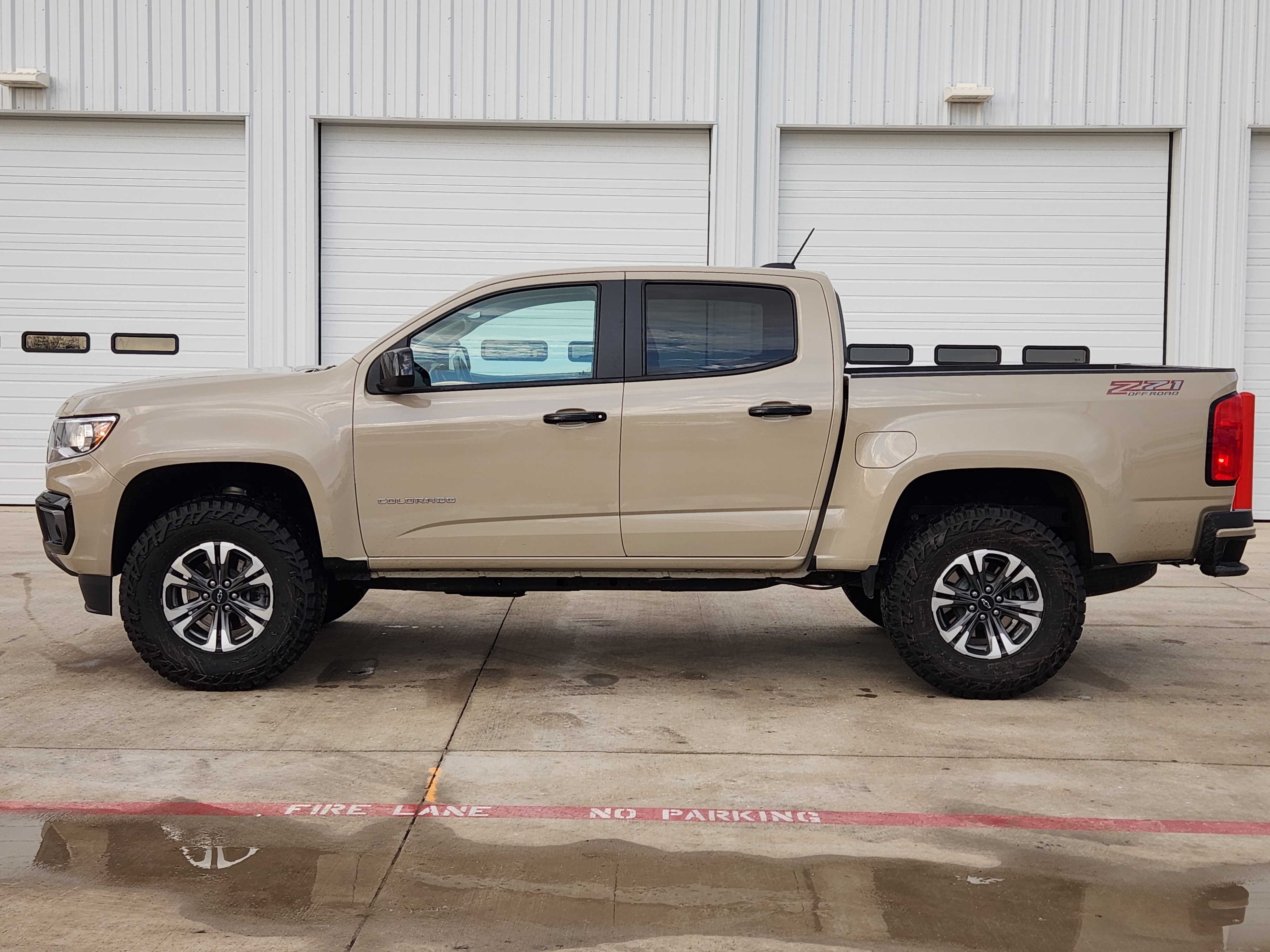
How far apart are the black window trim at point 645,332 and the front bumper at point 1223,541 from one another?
1.97 metres

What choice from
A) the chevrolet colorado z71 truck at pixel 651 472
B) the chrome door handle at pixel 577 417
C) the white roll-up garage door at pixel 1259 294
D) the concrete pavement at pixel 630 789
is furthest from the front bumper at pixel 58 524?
the white roll-up garage door at pixel 1259 294

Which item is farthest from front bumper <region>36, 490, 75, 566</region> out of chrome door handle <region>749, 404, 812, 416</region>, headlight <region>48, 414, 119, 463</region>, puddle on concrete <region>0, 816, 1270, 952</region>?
chrome door handle <region>749, 404, 812, 416</region>

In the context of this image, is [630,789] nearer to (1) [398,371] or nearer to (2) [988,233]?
(1) [398,371]

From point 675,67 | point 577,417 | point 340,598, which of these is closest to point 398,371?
point 577,417

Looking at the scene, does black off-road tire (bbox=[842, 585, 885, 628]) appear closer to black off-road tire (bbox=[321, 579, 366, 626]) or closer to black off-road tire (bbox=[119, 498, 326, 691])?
black off-road tire (bbox=[321, 579, 366, 626])

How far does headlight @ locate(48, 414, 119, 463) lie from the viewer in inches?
230

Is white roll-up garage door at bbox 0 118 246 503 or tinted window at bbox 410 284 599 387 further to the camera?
white roll-up garage door at bbox 0 118 246 503

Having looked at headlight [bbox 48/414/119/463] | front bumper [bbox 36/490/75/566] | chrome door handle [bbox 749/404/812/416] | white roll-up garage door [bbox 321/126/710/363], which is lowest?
front bumper [bbox 36/490/75/566]

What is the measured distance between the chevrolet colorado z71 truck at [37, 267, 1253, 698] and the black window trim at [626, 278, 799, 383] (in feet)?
0.04

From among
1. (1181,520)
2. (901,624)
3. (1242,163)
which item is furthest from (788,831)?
(1242,163)

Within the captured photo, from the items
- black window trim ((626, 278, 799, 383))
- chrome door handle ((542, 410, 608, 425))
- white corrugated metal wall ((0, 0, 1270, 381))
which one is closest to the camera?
chrome door handle ((542, 410, 608, 425))

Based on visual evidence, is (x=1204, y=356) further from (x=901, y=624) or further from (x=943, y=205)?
(x=901, y=624)

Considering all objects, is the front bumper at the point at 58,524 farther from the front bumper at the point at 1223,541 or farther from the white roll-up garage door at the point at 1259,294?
the white roll-up garage door at the point at 1259,294

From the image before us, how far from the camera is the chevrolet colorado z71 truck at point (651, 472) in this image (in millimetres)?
5715
